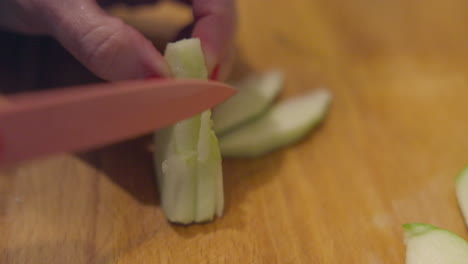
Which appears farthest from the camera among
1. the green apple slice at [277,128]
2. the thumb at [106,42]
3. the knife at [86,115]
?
the green apple slice at [277,128]

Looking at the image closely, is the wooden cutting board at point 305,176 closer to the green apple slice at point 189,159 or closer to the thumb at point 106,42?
the green apple slice at point 189,159

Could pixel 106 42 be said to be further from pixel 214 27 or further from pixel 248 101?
pixel 248 101

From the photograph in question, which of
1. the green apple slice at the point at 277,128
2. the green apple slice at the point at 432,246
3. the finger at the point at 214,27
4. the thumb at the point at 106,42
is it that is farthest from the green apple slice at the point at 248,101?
the green apple slice at the point at 432,246

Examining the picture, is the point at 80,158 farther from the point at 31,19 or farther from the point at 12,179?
the point at 31,19

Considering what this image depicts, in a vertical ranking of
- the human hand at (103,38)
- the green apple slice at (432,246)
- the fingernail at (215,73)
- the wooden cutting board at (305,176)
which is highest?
the human hand at (103,38)

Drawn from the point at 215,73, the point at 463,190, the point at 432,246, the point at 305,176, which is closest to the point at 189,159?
the point at 215,73
